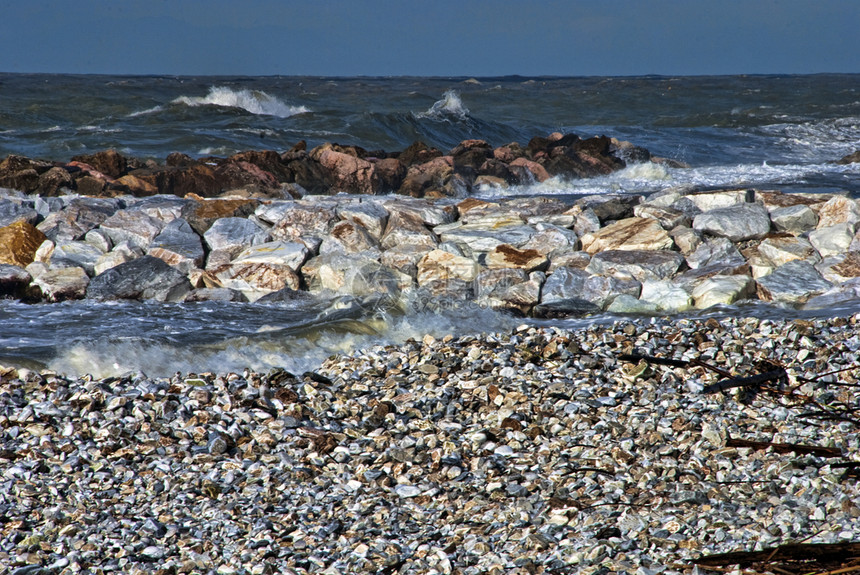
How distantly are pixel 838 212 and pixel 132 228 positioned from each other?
6.71 m

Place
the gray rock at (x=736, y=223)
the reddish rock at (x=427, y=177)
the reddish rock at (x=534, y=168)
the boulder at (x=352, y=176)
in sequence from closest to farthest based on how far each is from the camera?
the gray rock at (x=736, y=223) < the boulder at (x=352, y=176) < the reddish rock at (x=427, y=177) < the reddish rock at (x=534, y=168)

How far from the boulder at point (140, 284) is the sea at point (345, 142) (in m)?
0.17

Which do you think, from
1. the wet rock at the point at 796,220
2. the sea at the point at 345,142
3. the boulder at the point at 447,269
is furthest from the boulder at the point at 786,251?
the boulder at the point at 447,269

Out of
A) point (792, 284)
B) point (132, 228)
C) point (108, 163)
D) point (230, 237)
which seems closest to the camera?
point (792, 284)

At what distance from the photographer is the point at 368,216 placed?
24.1ft

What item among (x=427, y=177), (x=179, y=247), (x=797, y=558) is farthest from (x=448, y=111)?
(x=797, y=558)

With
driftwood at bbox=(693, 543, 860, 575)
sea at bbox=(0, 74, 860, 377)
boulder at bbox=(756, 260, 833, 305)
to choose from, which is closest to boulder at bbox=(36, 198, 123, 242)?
sea at bbox=(0, 74, 860, 377)

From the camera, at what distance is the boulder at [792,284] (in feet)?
19.3

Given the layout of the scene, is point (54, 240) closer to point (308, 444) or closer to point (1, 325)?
point (1, 325)

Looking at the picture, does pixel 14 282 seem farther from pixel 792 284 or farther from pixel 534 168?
pixel 534 168

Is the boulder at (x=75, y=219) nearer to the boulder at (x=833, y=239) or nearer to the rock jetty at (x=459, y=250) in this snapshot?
the rock jetty at (x=459, y=250)

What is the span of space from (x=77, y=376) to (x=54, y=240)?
3461 millimetres

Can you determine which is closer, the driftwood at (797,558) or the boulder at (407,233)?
the driftwood at (797,558)

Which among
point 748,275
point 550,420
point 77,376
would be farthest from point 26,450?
point 748,275
